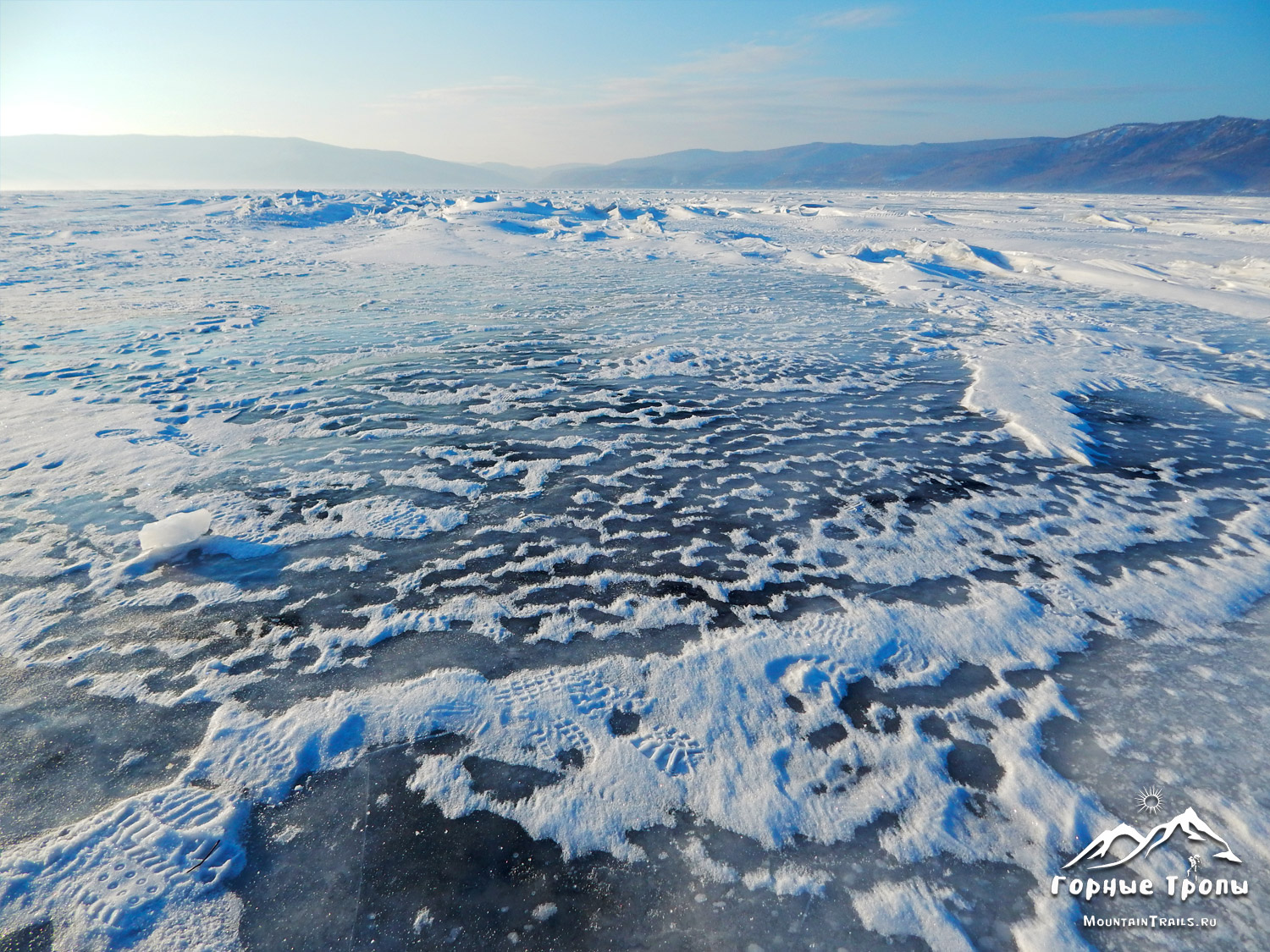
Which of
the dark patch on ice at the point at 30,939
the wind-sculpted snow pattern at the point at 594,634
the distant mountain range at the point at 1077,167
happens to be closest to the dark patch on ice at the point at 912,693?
the wind-sculpted snow pattern at the point at 594,634

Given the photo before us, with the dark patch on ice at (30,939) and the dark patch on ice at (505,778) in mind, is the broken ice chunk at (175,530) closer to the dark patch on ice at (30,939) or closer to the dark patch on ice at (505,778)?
the dark patch on ice at (30,939)

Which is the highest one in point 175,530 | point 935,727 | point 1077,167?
point 1077,167

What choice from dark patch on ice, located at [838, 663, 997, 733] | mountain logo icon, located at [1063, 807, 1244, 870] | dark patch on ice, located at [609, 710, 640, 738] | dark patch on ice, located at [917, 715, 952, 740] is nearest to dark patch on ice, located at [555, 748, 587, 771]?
dark patch on ice, located at [609, 710, 640, 738]

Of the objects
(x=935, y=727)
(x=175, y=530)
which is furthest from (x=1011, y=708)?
(x=175, y=530)

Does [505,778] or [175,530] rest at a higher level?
[175,530]

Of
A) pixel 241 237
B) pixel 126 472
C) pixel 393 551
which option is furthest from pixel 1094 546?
pixel 241 237
